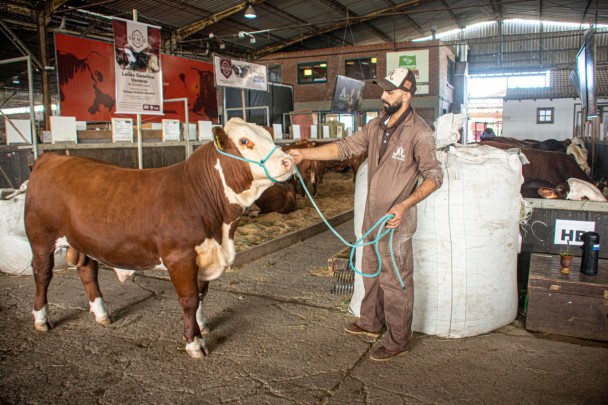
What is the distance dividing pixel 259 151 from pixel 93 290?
6.50ft

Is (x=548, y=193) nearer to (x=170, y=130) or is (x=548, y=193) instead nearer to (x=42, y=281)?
(x=42, y=281)

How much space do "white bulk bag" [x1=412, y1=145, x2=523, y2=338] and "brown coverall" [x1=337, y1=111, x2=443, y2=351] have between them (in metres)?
0.30

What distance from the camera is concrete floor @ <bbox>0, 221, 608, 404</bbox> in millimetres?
2818

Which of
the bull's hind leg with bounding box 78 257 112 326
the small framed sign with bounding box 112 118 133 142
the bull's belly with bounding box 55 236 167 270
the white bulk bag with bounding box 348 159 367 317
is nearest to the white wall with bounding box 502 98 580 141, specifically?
the small framed sign with bounding box 112 118 133 142

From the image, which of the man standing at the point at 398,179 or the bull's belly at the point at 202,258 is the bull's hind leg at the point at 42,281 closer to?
the bull's belly at the point at 202,258

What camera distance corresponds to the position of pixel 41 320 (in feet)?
12.4

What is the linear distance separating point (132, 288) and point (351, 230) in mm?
4170

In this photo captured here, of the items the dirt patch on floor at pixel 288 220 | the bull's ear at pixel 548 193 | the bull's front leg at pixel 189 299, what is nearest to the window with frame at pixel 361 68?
the dirt patch on floor at pixel 288 220

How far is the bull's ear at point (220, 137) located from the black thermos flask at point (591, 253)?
2.79 m

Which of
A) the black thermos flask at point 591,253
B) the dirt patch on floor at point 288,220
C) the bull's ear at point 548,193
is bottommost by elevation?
the dirt patch on floor at point 288,220

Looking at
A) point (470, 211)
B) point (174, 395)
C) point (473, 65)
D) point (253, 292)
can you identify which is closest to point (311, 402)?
point (174, 395)

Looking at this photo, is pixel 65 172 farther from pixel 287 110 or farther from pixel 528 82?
pixel 528 82

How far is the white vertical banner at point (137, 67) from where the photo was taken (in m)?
5.80

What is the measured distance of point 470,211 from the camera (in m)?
3.49
